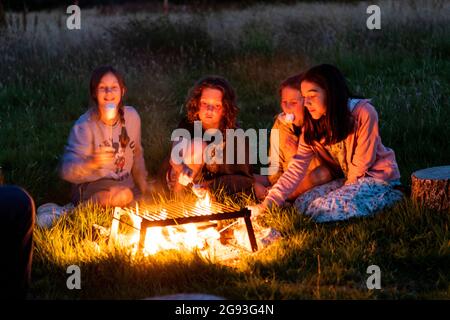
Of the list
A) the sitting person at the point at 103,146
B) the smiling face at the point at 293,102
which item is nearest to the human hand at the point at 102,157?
the sitting person at the point at 103,146

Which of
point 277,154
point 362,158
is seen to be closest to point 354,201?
point 362,158

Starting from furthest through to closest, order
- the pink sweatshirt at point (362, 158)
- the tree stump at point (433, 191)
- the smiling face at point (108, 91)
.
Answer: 1. the smiling face at point (108, 91)
2. the pink sweatshirt at point (362, 158)
3. the tree stump at point (433, 191)

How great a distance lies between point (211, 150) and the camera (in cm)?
623

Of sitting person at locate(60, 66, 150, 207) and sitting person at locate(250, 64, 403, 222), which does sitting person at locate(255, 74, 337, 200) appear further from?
sitting person at locate(60, 66, 150, 207)

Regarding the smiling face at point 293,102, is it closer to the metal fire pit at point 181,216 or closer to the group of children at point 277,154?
the group of children at point 277,154

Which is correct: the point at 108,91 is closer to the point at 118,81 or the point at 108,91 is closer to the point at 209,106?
the point at 118,81

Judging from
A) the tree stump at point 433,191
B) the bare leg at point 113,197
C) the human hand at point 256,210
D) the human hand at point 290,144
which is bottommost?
the human hand at point 256,210

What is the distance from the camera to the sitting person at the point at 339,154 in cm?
549

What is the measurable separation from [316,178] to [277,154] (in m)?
0.50

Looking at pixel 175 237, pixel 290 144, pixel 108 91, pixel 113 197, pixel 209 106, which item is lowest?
pixel 175 237

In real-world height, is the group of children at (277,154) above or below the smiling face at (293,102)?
below

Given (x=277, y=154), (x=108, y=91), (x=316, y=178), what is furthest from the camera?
(x=277, y=154)

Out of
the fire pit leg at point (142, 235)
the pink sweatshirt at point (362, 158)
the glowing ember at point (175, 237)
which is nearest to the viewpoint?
the fire pit leg at point (142, 235)

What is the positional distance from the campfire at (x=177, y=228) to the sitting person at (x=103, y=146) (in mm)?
932
